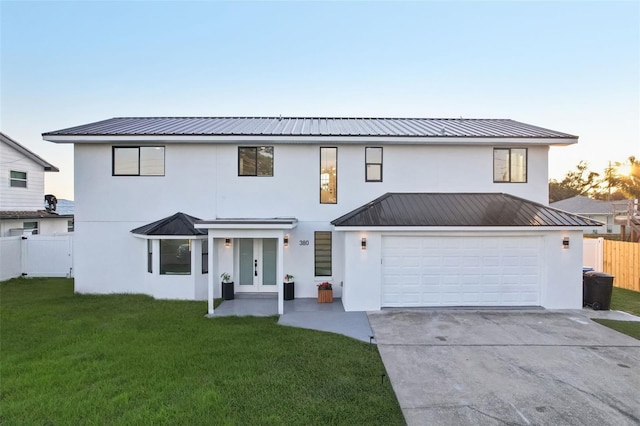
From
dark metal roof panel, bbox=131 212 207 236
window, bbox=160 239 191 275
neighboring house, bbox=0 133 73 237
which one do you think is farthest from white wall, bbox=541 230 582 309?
neighboring house, bbox=0 133 73 237

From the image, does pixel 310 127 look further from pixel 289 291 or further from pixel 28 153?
pixel 28 153

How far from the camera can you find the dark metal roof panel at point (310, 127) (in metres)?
10.2

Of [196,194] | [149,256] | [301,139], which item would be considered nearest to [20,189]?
[149,256]

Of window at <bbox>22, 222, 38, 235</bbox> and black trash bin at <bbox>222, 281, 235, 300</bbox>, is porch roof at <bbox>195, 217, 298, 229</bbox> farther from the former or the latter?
window at <bbox>22, 222, 38, 235</bbox>

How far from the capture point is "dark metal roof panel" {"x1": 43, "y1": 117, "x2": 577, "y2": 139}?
33.6 feet

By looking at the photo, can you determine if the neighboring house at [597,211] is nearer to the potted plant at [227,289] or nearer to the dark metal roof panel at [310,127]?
the dark metal roof panel at [310,127]

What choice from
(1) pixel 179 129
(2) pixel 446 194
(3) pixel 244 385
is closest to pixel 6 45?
(1) pixel 179 129

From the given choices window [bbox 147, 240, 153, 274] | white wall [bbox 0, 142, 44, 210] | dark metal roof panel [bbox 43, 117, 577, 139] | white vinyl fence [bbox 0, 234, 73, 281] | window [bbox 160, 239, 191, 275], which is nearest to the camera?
window [bbox 160, 239, 191, 275]

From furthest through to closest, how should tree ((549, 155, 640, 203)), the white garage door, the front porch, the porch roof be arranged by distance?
tree ((549, 155, 640, 203)) → the white garage door → the porch roof → the front porch

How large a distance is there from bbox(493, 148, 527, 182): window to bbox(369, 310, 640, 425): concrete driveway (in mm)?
4957

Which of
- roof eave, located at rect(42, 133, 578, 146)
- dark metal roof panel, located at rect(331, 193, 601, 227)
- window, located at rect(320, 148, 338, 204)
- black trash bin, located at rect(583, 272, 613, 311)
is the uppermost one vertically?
roof eave, located at rect(42, 133, 578, 146)

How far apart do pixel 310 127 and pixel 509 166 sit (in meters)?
7.62

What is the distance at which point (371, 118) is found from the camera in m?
13.9

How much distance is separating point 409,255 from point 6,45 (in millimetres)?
18015
